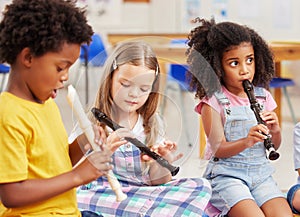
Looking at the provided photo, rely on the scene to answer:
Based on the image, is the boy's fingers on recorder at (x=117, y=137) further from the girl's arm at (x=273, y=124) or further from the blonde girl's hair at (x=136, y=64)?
the girl's arm at (x=273, y=124)

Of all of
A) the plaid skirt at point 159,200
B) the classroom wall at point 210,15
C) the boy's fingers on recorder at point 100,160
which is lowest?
the classroom wall at point 210,15

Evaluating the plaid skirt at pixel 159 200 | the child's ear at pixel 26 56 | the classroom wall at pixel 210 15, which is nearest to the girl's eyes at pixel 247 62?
the plaid skirt at pixel 159 200

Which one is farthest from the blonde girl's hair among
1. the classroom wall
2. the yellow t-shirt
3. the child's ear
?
the classroom wall

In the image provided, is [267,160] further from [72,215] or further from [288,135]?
[288,135]

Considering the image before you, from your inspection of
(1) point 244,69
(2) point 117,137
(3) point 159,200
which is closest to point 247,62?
(1) point 244,69

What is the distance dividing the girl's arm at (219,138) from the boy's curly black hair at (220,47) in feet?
0.21

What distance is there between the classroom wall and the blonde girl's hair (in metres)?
3.34

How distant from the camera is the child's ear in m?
1.05

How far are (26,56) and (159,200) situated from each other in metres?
0.63

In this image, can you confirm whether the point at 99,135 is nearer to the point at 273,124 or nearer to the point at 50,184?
the point at 50,184

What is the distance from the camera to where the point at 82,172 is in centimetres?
107

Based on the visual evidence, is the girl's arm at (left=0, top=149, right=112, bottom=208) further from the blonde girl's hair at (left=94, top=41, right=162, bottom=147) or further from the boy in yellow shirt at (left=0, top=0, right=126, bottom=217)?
the blonde girl's hair at (left=94, top=41, right=162, bottom=147)

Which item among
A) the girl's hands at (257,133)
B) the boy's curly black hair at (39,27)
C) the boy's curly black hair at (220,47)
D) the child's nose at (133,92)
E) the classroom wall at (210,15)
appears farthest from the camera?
the classroom wall at (210,15)

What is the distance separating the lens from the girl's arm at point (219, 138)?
1.54m
